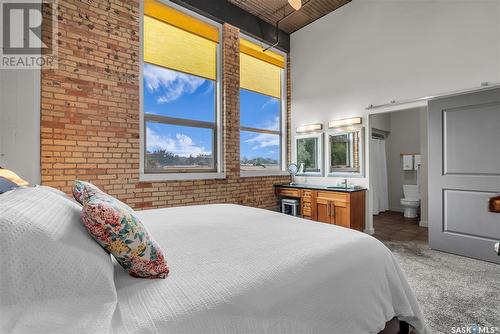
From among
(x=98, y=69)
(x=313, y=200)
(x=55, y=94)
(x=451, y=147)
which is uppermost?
(x=98, y=69)

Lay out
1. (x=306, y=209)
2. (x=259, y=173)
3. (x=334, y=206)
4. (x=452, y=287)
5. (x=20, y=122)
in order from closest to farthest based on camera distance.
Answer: (x=452, y=287) → (x=20, y=122) → (x=334, y=206) → (x=306, y=209) → (x=259, y=173)

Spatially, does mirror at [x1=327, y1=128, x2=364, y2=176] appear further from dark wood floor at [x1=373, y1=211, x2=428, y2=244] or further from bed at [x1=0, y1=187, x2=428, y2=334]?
bed at [x1=0, y1=187, x2=428, y2=334]

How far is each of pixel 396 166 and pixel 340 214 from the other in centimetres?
319

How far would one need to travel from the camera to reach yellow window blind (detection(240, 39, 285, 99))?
4859 millimetres

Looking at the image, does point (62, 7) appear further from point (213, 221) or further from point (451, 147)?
point (451, 147)

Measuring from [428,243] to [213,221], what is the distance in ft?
11.0

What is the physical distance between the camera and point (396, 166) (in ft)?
20.7

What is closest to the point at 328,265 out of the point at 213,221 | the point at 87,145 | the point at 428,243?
the point at 213,221

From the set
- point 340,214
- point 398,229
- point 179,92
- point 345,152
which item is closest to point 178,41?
point 179,92

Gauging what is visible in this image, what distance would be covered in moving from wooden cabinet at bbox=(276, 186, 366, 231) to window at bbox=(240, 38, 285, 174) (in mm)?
983

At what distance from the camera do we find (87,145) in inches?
120

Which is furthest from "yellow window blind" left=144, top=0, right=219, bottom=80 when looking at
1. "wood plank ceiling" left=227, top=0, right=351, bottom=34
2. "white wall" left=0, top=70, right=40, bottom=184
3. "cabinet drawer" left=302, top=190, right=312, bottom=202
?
"cabinet drawer" left=302, top=190, right=312, bottom=202

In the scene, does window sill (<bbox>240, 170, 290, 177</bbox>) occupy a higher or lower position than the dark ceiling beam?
lower

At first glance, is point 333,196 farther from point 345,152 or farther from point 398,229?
point 398,229
